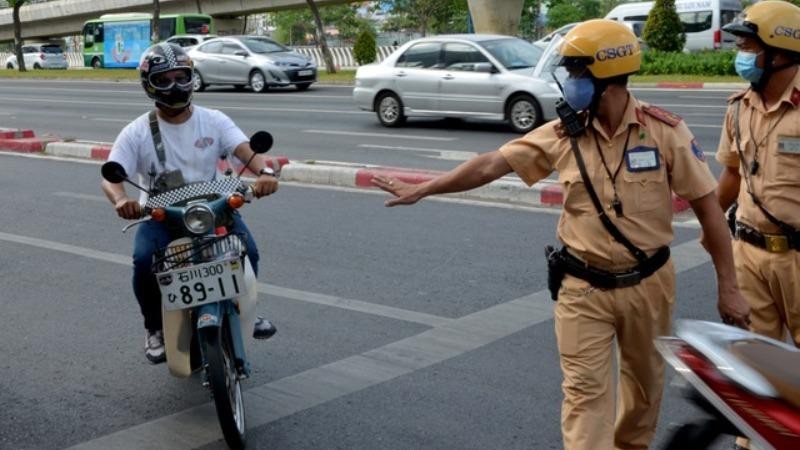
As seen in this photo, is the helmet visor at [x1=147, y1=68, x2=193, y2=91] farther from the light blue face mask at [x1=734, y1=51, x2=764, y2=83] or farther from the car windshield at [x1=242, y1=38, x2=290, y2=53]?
the car windshield at [x1=242, y1=38, x2=290, y2=53]

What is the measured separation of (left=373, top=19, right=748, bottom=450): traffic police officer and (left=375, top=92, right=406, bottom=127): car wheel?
1489cm

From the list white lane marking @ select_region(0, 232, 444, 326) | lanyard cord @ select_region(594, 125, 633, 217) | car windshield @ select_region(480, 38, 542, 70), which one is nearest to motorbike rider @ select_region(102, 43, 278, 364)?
white lane marking @ select_region(0, 232, 444, 326)

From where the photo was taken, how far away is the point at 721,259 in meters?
4.11

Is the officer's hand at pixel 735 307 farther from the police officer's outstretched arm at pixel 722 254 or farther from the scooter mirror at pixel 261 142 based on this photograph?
the scooter mirror at pixel 261 142

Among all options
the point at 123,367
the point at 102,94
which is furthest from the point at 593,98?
the point at 102,94

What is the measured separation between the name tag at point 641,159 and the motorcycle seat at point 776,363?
3.48 ft

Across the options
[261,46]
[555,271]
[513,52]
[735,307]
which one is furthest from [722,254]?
[261,46]

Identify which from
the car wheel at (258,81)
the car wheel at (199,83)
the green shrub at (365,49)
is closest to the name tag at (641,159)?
the car wheel at (258,81)

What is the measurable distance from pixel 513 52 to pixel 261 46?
13.9 metres

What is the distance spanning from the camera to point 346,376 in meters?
6.07

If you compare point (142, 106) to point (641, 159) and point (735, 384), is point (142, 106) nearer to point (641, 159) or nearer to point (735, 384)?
point (641, 159)

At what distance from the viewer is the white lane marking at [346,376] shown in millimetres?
5281

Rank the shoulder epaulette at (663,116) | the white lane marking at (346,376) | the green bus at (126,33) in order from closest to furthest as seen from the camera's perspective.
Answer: the shoulder epaulette at (663,116)
the white lane marking at (346,376)
the green bus at (126,33)

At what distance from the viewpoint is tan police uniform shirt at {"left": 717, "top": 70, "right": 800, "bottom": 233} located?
4.50 meters
